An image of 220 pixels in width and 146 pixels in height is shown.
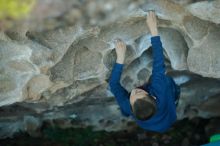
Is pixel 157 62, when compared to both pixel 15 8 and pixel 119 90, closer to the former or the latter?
pixel 119 90

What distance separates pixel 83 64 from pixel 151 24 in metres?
0.55

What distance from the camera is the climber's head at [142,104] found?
8.52ft

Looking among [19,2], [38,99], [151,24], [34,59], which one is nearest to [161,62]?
[151,24]

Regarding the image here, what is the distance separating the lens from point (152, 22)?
253 centimetres

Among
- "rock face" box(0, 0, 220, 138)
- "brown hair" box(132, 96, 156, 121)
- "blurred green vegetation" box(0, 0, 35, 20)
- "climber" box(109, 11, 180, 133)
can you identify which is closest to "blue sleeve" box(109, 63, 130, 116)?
"climber" box(109, 11, 180, 133)

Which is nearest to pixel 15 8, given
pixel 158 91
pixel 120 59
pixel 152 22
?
pixel 152 22

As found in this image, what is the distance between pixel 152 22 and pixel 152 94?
1.50 feet

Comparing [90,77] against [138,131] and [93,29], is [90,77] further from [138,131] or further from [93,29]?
[138,131]

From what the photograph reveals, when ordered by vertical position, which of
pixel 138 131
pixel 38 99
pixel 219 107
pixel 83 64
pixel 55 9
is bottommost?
pixel 138 131

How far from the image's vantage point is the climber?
260 centimetres

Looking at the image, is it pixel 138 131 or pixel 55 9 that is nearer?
pixel 55 9

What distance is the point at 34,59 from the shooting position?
8.23ft

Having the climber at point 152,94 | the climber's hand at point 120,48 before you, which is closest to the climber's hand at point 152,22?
the climber at point 152,94

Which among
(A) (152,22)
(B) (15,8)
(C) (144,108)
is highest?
(B) (15,8)
